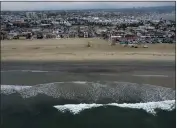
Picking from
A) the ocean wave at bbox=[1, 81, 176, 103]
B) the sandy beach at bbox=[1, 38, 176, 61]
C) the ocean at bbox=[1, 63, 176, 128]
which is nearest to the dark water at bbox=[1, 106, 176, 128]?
the ocean at bbox=[1, 63, 176, 128]

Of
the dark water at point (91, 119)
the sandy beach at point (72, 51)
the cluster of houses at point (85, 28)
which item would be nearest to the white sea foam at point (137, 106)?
the dark water at point (91, 119)

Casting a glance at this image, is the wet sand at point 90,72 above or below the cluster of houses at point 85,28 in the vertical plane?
below

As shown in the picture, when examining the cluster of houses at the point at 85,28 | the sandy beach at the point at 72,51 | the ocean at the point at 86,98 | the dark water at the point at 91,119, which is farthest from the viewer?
the sandy beach at the point at 72,51

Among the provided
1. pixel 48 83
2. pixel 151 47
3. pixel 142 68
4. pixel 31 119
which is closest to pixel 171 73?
pixel 142 68

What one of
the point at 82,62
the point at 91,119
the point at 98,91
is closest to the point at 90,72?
the point at 82,62

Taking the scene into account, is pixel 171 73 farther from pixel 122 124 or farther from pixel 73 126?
pixel 73 126

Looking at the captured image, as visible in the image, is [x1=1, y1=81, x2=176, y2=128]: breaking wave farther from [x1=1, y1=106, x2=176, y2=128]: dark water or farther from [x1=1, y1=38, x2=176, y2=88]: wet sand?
[x1=1, y1=38, x2=176, y2=88]: wet sand

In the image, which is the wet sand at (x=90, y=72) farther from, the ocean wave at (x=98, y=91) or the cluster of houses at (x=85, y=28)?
the cluster of houses at (x=85, y=28)

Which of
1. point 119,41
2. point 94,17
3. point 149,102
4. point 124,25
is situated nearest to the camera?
point 149,102
